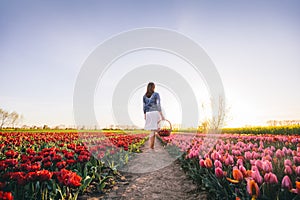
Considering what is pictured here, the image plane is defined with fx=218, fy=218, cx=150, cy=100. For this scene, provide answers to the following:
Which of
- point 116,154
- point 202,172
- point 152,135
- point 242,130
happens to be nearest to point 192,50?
point 152,135

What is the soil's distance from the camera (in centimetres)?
391

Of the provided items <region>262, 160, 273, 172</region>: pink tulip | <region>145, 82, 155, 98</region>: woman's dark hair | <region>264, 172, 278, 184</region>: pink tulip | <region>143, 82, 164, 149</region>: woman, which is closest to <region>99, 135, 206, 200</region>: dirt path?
<region>262, 160, 273, 172</region>: pink tulip

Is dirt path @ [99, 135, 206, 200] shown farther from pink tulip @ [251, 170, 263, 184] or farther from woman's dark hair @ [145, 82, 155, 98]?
woman's dark hair @ [145, 82, 155, 98]

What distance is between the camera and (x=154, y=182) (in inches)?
188

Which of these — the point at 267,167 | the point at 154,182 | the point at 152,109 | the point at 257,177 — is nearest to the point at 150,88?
the point at 152,109

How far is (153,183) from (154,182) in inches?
2.8

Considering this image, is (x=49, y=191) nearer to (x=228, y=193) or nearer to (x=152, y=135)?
(x=228, y=193)

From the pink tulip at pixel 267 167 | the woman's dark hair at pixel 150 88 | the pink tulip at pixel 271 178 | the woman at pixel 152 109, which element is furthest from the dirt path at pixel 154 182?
the woman's dark hair at pixel 150 88

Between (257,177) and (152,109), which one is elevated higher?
(152,109)

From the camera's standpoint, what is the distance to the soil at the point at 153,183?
391 centimetres

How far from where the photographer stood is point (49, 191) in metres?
3.23

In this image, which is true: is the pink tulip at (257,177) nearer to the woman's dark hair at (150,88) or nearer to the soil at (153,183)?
the soil at (153,183)

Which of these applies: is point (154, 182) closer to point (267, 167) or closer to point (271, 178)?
point (267, 167)

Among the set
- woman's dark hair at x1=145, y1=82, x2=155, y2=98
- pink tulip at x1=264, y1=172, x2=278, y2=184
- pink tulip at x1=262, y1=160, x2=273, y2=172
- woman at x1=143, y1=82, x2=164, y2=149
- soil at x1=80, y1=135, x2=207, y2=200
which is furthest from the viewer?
woman's dark hair at x1=145, y1=82, x2=155, y2=98
